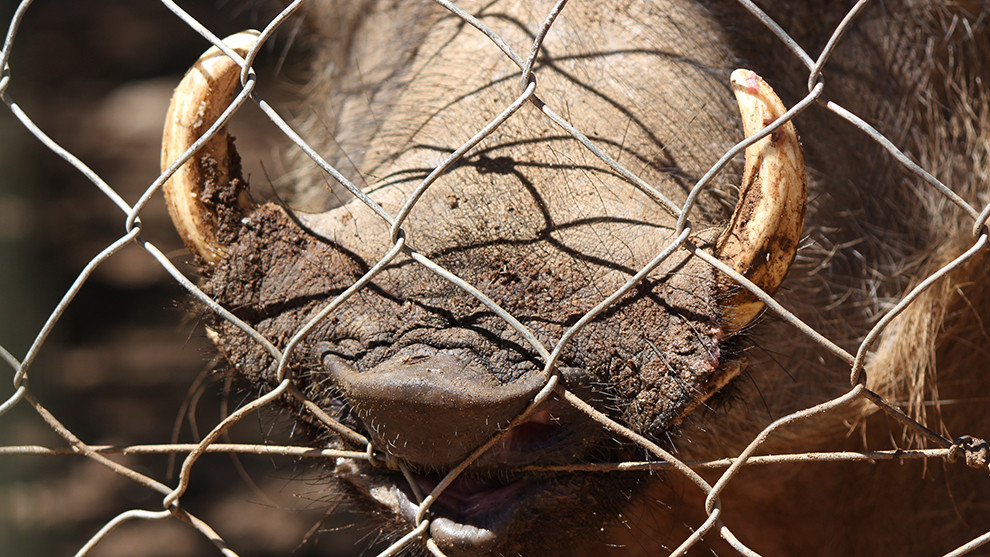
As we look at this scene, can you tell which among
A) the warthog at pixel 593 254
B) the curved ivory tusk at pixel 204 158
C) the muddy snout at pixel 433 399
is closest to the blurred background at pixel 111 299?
the warthog at pixel 593 254

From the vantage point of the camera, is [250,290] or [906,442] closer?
[250,290]

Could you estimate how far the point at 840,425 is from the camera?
67.4 inches

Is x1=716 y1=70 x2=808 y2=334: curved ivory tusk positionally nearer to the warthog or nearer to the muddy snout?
the warthog

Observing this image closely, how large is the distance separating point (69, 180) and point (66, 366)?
76cm

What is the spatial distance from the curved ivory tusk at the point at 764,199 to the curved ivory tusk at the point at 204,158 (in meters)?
0.60

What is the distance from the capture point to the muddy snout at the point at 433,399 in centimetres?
99

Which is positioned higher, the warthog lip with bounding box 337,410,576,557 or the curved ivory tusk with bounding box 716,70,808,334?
the curved ivory tusk with bounding box 716,70,808,334

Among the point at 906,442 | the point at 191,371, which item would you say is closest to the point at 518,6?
the point at 906,442

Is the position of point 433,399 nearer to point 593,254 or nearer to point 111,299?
point 593,254

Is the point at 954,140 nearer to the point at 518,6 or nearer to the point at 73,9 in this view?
the point at 518,6

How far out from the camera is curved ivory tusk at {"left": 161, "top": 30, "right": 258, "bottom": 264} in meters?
1.15

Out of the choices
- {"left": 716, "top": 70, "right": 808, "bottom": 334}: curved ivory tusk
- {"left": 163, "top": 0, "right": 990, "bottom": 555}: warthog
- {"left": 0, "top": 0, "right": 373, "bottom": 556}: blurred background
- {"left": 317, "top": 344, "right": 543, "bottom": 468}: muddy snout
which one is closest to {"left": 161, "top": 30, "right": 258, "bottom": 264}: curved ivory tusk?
{"left": 163, "top": 0, "right": 990, "bottom": 555}: warthog

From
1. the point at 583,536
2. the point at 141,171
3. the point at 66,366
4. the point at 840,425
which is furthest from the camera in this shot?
the point at 141,171

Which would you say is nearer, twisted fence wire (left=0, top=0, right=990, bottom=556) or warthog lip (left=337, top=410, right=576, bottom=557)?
twisted fence wire (left=0, top=0, right=990, bottom=556)
